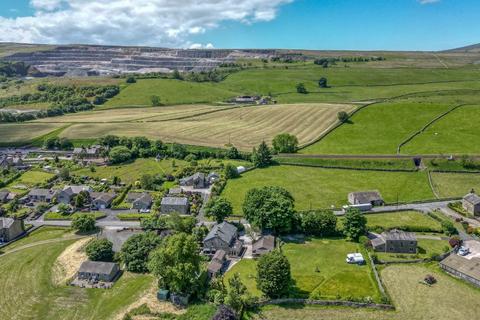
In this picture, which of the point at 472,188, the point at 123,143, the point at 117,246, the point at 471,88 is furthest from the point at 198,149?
the point at 471,88

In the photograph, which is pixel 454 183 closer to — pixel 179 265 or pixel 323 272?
pixel 323 272

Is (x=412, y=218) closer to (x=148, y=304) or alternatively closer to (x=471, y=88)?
(x=148, y=304)

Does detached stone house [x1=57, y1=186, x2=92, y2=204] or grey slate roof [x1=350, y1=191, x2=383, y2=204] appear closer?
grey slate roof [x1=350, y1=191, x2=383, y2=204]

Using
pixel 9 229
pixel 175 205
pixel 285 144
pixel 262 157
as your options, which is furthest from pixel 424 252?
pixel 9 229

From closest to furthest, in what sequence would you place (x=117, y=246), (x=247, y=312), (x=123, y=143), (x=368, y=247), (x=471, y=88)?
(x=247, y=312), (x=368, y=247), (x=117, y=246), (x=123, y=143), (x=471, y=88)

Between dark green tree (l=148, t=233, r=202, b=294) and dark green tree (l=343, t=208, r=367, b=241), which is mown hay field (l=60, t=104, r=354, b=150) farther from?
dark green tree (l=148, t=233, r=202, b=294)

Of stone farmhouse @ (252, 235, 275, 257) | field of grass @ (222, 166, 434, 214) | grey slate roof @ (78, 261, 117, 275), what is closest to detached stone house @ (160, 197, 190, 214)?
field of grass @ (222, 166, 434, 214)
